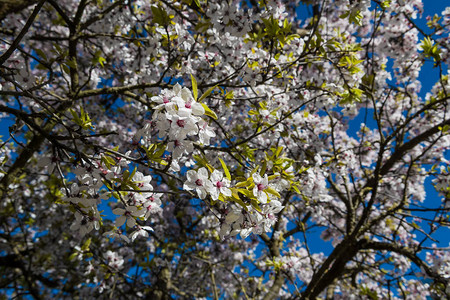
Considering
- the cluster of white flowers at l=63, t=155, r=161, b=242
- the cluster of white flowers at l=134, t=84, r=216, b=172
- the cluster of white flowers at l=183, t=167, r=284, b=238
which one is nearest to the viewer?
the cluster of white flowers at l=134, t=84, r=216, b=172

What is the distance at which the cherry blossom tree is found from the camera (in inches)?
65.9

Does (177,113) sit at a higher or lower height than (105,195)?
higher

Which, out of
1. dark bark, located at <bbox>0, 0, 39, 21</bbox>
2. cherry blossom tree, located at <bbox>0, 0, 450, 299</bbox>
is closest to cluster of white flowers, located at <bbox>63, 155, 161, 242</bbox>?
cherry blossom tree, located at <bbox>0, 0, 450, 299</bbox>

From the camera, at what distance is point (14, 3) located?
3.87ft

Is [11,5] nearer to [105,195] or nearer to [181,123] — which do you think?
[181,123]

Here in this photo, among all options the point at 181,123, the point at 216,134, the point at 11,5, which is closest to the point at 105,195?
the point at 181,123

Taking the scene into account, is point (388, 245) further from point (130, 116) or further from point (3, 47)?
point (130, 116)

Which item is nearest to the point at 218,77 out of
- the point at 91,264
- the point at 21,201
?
the point at 91,264

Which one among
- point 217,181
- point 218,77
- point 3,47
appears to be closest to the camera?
point 217,181

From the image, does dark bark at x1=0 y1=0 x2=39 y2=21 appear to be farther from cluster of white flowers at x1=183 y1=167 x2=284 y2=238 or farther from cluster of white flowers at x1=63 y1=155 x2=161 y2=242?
cluster of white flowers at x1=183 y1=167 x2=284 y2=238

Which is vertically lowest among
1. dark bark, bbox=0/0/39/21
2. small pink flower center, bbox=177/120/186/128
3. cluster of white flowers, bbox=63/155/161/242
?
cluster of white flowers, bbox=63/155/161/242

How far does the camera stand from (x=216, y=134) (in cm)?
492

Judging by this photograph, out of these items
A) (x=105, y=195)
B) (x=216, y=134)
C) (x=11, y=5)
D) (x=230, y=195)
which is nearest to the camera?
(x=11, y=5)

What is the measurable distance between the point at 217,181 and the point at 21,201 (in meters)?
8.04
